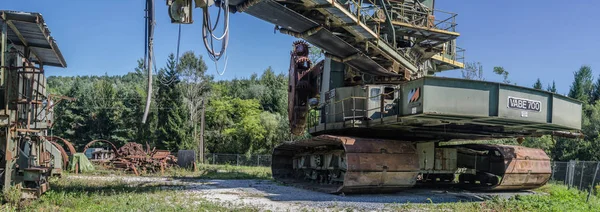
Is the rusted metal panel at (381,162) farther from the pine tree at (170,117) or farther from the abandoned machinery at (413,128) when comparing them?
the pine tree at (170,117)

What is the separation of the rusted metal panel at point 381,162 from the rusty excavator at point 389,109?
0.08ft

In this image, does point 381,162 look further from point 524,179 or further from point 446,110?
point 524,179

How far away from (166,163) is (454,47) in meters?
13.8

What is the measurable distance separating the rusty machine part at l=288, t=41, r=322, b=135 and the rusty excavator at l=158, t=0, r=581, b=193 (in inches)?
1.4

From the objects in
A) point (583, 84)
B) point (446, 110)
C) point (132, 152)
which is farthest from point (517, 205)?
point (583, 84)

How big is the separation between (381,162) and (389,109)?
50.4 inches

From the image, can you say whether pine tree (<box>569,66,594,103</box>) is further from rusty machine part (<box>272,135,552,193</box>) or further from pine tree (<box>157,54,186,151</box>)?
rusty machine part (<box>272,135,552,193</box>)

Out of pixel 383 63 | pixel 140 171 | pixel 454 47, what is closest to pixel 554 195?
pixel 383 63

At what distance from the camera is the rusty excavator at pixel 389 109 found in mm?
10445

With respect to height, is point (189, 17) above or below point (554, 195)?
above

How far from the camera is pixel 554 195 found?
1303 cm

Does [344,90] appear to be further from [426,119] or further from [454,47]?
[454,47]

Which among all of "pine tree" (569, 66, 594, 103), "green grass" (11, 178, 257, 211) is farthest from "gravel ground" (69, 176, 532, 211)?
"pine tree" (569, 66, 594, 103)

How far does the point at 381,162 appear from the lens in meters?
12.3
